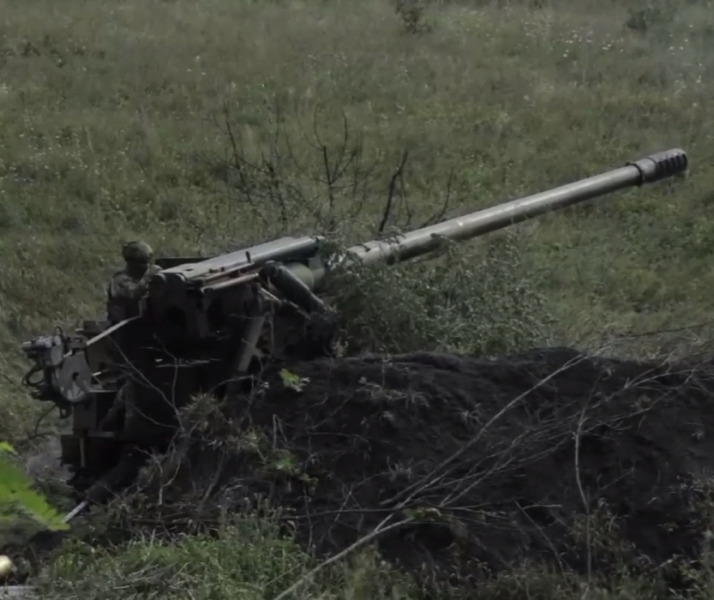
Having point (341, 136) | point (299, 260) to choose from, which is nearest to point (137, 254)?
point (299, 260)

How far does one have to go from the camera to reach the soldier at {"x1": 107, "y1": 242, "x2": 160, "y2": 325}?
580cm

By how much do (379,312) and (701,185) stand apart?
6.48 m

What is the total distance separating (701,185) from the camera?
1241 cm

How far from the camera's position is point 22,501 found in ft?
17.4

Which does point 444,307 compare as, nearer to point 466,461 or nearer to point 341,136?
point 466,461

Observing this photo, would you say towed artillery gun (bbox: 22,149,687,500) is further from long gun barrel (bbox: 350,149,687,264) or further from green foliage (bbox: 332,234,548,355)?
long gun barrel (bbox: 350,149,687,264)

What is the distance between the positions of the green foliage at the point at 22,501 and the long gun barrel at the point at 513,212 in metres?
2.10

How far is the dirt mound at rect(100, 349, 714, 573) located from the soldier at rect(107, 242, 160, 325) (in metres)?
0.68

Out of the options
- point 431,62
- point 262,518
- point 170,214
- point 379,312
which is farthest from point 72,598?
point 431,62

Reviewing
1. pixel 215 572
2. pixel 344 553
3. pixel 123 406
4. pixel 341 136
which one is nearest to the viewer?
pixel 215 572

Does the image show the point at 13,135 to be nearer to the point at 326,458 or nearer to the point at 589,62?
the point at 589,62

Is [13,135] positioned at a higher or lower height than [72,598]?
lower

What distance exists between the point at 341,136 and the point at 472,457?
8.63 m

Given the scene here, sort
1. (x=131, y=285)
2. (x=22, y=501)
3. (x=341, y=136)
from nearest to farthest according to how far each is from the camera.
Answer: (x=22, y=501) → (x=131, y=285) → (x=341, y=136)
